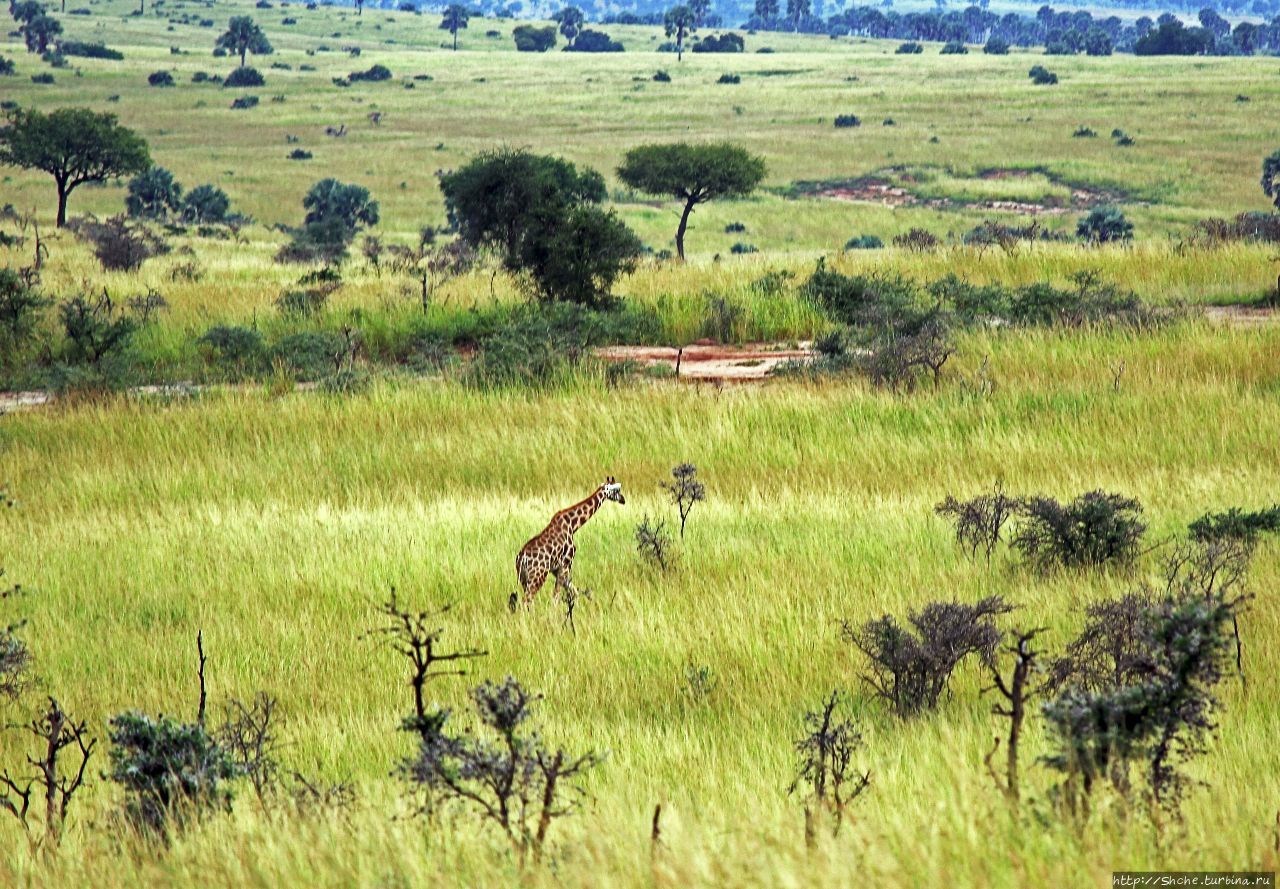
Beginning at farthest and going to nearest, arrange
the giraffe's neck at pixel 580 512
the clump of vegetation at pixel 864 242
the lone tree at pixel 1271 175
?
the lone tree at pixel 1271 175 → the clump of vegetation at pixel 864 242 → the giraffe's neck at pixel 580 512

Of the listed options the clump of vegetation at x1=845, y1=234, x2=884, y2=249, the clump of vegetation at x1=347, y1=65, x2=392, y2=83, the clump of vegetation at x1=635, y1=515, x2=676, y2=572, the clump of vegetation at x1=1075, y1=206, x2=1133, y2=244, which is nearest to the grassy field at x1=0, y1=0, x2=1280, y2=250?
the clump of vegetation at x1=1075, y1=206, x2=1133, y2=244

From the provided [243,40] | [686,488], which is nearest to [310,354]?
[686,488]

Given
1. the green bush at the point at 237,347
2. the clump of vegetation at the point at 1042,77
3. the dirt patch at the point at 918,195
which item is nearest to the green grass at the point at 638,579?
the green bush at the point at 237,347

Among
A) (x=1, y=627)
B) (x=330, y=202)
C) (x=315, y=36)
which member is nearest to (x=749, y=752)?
(x=1, y=627)

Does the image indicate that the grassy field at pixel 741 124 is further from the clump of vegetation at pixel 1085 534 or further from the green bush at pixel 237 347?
the clump of vegetation at pixel 1085 534

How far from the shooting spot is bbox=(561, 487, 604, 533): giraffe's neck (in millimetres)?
8250

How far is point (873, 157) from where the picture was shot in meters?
70.5

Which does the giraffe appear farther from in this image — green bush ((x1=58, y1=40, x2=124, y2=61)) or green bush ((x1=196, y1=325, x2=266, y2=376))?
green bush ((x1=58, y1=40, x2=124, y2=61))

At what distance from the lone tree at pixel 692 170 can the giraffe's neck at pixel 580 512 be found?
113 feet

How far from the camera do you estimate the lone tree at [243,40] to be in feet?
417

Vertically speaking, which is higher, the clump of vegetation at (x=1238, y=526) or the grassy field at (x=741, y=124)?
the grassy field at (x=741, y=124)

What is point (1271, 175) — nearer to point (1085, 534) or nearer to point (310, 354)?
point (310, 354)

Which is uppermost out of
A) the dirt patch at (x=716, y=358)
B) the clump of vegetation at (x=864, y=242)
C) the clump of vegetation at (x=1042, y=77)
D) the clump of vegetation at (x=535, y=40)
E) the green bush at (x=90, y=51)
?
the clump of vegetation at (x=535, y=40)

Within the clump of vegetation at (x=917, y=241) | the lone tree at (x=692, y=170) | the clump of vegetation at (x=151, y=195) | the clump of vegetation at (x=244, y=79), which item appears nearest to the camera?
the clump of vegetation at (x=917, y=241)
